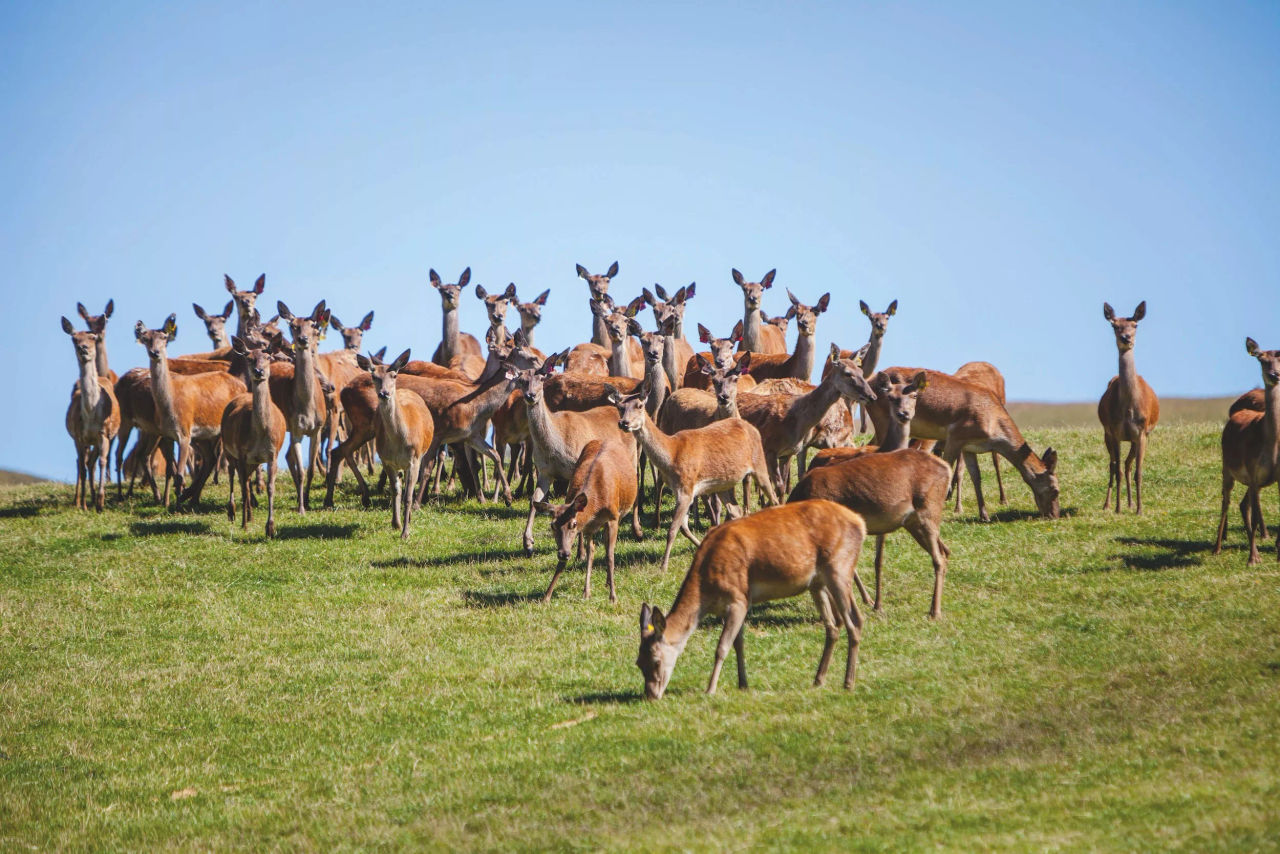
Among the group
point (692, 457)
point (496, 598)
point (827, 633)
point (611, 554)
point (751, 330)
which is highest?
point (751, 330)

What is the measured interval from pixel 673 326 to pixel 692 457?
7641 mm

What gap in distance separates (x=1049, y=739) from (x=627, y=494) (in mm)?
6472

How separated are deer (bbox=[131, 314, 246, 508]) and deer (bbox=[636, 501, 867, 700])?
1256 cm

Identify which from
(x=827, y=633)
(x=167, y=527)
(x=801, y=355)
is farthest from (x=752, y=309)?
(x=827, y=633)

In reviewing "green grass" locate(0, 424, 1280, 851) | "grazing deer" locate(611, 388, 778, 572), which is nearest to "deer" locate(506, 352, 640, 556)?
"green grass" locate(0, 424, 1280, 851)

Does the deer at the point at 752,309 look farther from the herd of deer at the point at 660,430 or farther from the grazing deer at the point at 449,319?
the grazing deer at the point at 449,319

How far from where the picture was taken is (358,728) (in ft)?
37.0

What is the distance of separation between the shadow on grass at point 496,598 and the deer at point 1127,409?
829cm

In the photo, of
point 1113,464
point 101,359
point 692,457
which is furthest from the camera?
point 101,359

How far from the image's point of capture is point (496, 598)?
14977 mm

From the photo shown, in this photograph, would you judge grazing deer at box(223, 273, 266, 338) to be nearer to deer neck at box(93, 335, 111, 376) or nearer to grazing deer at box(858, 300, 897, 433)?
deer neck at box(93, 335, 111, 376)

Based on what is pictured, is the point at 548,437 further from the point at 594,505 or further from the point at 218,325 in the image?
the point at 218,325

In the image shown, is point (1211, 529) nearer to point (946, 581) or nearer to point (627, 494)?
point (946, 581)

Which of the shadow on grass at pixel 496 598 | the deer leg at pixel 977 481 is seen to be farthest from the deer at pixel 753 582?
the deer leg at pixel 977 481
